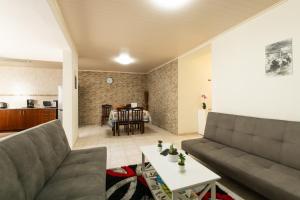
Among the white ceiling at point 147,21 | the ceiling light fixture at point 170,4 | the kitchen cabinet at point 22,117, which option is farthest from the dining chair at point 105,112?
the ceiling light fixture at point 170,4

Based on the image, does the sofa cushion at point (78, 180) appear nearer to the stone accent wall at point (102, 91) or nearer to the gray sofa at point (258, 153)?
the gray sofa at point (258, 153)

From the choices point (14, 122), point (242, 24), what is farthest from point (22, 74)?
point (242, 24)

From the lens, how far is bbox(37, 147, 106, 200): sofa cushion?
1.16 metres

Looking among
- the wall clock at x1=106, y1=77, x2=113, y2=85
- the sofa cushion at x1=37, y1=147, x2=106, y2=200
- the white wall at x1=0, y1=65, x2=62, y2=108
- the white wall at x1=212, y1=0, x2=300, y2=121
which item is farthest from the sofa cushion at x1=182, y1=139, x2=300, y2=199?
the white wall at x1=0, y1=65, x2=62, y2=108

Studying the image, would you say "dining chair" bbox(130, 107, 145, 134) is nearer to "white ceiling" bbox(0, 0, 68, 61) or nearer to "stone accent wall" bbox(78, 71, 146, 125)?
"stone accent wall" bbox(78, 71, 146, 125)

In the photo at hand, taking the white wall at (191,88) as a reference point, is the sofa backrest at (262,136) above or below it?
below

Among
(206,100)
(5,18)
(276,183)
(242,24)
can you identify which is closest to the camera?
(276,183)

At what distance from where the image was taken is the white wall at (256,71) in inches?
77.7

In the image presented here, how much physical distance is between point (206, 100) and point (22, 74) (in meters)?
6.78

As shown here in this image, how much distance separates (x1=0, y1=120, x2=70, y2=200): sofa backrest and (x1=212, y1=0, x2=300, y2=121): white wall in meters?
2.90

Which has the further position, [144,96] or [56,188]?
[144,96]

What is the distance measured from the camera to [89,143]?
3863 mm

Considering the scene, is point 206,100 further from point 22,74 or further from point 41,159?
point 22,74

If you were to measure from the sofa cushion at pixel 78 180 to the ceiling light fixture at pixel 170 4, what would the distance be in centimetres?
217
